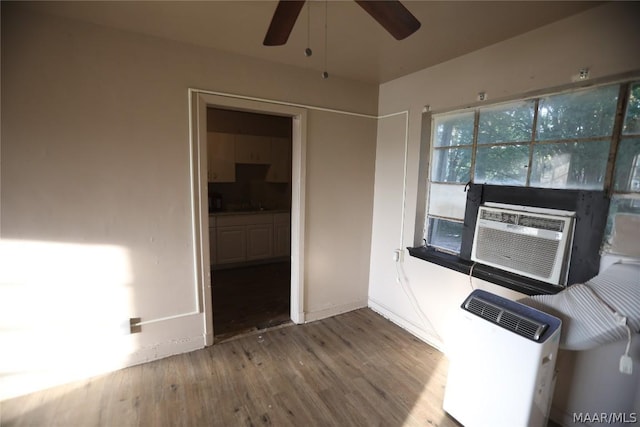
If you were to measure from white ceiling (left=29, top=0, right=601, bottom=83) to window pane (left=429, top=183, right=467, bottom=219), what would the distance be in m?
1.06

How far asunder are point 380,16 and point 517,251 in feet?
5.61

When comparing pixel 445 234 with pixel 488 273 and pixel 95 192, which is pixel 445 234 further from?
pixel 95 192

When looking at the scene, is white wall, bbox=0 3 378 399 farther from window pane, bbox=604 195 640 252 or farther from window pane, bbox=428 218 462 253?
window pane, bbox=604 195 640 252

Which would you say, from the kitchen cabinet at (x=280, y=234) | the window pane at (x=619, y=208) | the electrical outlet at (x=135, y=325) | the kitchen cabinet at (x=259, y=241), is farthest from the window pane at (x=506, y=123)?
the kitchen cabinet at (x=259, y=241)

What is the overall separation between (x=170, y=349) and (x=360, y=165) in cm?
240

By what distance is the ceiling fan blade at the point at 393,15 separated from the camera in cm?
115

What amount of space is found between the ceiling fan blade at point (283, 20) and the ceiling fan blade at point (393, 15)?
0.93ft

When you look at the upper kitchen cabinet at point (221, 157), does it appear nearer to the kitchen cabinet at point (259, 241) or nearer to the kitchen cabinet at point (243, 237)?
the kitchen cabinet at point (243, 237)

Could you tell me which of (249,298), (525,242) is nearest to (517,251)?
(525,242)

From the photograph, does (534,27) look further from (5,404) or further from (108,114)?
(5,404)

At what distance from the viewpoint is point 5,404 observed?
6.09 feet

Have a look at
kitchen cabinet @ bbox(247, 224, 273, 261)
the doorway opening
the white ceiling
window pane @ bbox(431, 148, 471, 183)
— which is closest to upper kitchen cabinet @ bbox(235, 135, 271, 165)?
the doorway opening

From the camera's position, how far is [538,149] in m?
1.97

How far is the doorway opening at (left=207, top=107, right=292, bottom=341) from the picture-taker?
395cm
